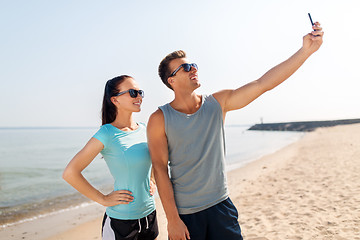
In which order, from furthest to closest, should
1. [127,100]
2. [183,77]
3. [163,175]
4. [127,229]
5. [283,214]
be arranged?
[283,214] < [127,100] < [183,77] < [127,229] < [163,175]

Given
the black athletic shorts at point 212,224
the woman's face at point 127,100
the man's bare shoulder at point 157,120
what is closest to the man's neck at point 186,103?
the man's bare shoulder at point 157,120

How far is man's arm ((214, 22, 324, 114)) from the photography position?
2.26m

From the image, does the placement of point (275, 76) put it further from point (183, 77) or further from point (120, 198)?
point (120, 198)

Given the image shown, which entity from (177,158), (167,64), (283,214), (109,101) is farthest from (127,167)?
(283,214)

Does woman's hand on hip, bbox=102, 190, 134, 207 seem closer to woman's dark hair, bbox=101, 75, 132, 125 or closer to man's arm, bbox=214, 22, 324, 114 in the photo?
woman's dark hair, bbox=101, 75, 132, 125

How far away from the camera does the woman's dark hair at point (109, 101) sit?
248cm

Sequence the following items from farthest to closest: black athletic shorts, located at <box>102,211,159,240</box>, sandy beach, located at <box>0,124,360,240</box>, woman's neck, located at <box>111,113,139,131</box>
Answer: sandy beach, located at <box>0,124,360,240</box>
woman's neck, located at <box>111,113,139,131</box>
black athletic shorts, located at <box>102,211,159,240</box>

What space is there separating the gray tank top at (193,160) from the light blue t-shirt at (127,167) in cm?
28

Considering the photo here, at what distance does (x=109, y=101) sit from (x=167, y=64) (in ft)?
1.99

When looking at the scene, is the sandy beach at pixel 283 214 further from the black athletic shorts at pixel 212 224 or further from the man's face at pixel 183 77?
the man's face at pixel 183 77

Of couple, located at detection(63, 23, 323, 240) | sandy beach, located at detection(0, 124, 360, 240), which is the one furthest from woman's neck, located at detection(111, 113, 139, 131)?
sandy beach, located at detection(0, 124, 360, 240)

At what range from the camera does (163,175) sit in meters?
2.05

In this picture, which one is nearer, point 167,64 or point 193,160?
point 193,160

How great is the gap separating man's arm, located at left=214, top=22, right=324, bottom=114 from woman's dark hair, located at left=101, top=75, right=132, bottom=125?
0.86 meters
